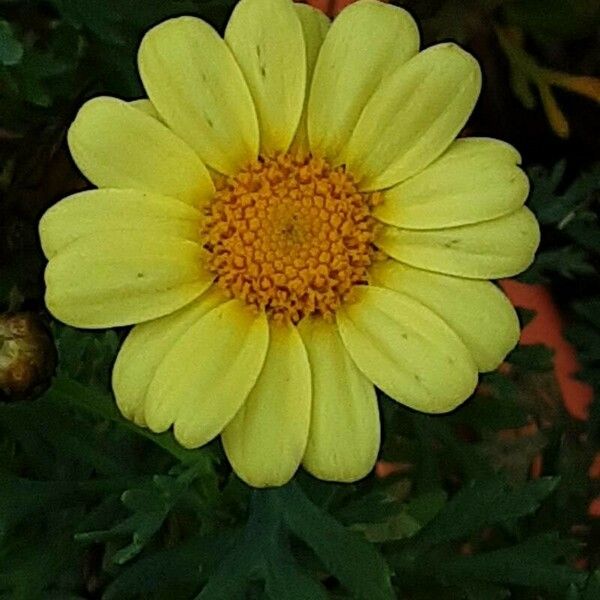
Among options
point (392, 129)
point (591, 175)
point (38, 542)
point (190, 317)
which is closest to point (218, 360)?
point (190, 317)

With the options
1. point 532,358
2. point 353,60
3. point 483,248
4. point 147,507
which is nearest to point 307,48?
point 353,60

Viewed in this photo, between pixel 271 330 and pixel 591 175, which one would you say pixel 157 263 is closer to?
pixel 271 330

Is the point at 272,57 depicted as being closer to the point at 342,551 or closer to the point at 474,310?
the point at 474,310

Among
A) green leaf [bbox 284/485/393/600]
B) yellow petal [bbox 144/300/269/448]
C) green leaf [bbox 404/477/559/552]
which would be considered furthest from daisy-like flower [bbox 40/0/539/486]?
green leaf [bbox 404/477/559/552]

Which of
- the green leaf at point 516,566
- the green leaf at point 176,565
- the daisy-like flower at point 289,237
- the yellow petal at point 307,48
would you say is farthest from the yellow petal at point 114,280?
the green leaf at point 516,566

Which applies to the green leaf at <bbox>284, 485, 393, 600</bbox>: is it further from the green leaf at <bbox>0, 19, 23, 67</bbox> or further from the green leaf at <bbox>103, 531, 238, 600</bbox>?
the green leaf at <bbox>0, 19, 23, 67</bbox>

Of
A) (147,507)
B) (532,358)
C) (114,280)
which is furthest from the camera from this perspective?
(532,358)
